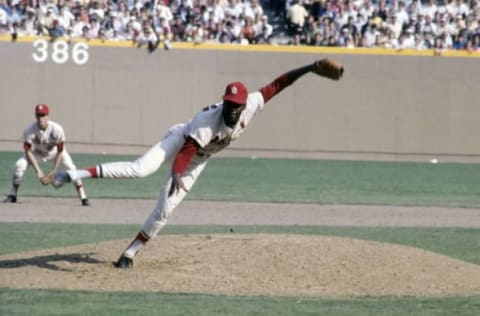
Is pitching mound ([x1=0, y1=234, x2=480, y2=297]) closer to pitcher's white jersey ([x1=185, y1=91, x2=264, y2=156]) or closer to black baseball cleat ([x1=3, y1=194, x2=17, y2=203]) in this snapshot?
pitcher's white jersey ([x1=185, y1=91, x2=264, y2=156])

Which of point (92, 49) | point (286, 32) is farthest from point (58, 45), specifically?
point (286, 32)

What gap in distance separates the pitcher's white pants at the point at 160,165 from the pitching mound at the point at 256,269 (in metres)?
0.54

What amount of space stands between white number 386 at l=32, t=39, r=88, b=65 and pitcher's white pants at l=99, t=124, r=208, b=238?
18.4m

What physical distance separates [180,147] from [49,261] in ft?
6.56

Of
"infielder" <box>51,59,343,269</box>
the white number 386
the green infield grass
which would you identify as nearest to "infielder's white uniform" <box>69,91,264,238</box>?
"infielder" <box>51,59,343,269</box>

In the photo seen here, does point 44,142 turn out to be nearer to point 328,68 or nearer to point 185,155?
point 185,155

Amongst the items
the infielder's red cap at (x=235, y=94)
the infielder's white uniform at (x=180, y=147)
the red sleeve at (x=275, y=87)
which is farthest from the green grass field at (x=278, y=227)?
the red sleeve at (x=275, y=87)

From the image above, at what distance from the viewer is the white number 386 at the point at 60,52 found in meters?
28.5

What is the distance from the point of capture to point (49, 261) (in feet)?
36.8

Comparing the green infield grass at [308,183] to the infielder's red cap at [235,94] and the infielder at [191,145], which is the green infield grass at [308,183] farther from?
the infielder's red cap at [235,94]

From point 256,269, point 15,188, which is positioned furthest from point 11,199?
point 256,269

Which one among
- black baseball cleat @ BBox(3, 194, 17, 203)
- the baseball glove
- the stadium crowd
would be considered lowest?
black baseball cleat @ BBox(3, 194, 17, 203)

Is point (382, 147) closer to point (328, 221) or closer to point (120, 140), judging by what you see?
point (120, 140)

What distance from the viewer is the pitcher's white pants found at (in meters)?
9.79
